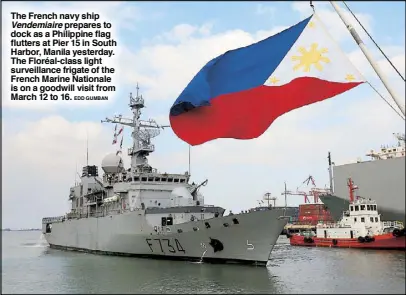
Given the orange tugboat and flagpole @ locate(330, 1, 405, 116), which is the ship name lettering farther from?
flagpole @ locate(330, 1, 405, 116)

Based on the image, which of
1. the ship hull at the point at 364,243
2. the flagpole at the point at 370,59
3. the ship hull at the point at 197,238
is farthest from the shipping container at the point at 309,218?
the flagpole at the point at 370,59

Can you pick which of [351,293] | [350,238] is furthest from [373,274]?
[350,238]

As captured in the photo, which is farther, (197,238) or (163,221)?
(163,221)

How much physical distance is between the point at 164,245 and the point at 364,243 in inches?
686

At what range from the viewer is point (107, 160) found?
32.7m

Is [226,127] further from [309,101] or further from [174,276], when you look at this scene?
[174,276]

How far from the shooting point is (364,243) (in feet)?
106

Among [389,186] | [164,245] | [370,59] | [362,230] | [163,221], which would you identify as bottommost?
[362,230]

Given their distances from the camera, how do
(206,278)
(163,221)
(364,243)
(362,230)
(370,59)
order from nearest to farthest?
(370,59)
(206,278)
(163,221)
(364,243)
(362,230)

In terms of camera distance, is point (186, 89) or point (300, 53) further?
point (186, 89)

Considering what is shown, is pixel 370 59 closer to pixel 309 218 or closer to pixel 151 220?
pixel 151 220

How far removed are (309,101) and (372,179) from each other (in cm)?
292

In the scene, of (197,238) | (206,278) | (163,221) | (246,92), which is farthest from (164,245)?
(246,92)

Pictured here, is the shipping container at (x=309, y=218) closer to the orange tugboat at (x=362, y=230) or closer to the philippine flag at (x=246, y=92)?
the orange tugboat at (x=362, y=230)
